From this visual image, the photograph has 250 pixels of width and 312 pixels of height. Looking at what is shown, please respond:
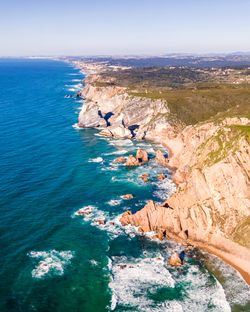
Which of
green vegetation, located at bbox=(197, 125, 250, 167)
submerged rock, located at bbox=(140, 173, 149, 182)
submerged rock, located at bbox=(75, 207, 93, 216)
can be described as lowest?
submerged rock, located at bbox=(75, 207, 93, 216)

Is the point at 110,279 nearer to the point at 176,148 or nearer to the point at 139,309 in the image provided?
the point at 139,309

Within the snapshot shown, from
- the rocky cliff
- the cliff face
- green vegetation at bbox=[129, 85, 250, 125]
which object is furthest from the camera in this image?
green vegetation at bbox=[129, 85, 250, 125]

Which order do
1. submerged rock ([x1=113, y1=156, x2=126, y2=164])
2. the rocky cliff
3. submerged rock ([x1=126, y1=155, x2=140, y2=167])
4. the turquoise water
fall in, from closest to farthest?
the turquoise water → submerged rock ([x1=126, y1=155, x2=140, y2=167]) → submerged rock ([x1=113, y1=156, x2=126, y2=164]) → the rocky cliff

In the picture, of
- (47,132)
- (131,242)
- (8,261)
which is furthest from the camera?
(47,132)

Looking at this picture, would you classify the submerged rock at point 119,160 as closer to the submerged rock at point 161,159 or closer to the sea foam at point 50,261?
the submerged rock at point 161,159

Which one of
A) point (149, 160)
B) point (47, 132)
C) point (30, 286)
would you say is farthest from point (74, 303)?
point (47, 132)

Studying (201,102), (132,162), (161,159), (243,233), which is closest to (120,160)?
(132,162)

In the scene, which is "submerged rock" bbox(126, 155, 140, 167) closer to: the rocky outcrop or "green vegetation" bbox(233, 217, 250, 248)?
the rocky outcrop

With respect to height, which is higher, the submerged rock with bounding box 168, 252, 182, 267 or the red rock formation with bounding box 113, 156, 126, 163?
the red rock formation with bounding box 113, 156, 126, 163

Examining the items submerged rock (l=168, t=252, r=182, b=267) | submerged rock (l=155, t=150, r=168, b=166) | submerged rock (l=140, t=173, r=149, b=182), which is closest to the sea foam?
submerged rock (l=168, t=252, r=182, b=267)
